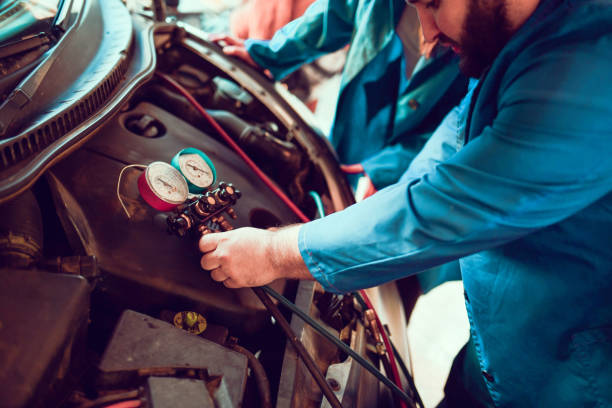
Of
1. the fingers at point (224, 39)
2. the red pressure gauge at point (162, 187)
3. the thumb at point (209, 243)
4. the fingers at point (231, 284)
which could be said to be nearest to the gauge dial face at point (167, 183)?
the red pressure gauge at point (162, 187)

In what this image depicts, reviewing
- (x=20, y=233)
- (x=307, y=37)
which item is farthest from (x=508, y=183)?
(x=307, y=37)

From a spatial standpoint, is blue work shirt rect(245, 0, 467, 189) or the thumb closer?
the thumb

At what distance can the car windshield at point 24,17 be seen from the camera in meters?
0.80

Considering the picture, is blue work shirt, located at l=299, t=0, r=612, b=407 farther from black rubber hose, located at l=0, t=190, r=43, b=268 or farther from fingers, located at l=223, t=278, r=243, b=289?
black rubber hose, located at l=0, t=190, r=43, b=268

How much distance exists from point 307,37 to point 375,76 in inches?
13.1

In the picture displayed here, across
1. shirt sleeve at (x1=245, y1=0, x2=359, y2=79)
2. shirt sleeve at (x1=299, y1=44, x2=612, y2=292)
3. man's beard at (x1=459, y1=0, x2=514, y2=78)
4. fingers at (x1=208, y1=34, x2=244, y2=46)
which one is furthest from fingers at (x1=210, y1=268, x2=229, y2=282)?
fingers at (x1=208, y1=34, x2=244, y2=46)

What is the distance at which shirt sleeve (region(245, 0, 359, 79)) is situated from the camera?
1.51 metres

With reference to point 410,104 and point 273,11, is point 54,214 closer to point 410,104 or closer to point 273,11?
point 410,104

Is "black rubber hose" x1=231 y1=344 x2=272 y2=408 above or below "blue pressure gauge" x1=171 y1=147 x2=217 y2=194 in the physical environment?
below

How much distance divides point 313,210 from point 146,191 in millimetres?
633

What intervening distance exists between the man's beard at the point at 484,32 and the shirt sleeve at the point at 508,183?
12 cm

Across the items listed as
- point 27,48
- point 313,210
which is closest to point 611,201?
point 313,210

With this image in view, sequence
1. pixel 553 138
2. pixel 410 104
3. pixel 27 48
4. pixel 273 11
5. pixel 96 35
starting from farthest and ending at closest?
pixel 273 11
pixel 410 104
pixel 96 35
pixel 27 48
pixel 553 138

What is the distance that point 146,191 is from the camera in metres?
0.80
